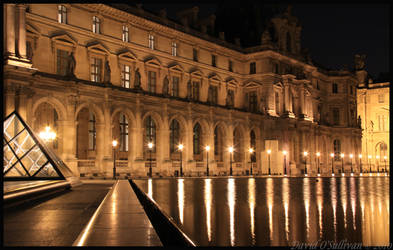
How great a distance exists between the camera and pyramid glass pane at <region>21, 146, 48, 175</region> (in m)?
20.6

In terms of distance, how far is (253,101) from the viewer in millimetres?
64375

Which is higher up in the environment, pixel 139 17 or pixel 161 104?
pixel 139 17

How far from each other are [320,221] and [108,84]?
3269 centimetres

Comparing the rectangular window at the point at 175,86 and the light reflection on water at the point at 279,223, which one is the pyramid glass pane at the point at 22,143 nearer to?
the light reflection on water at the point at 279,223

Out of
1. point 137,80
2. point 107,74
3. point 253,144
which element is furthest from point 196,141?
point 107,74

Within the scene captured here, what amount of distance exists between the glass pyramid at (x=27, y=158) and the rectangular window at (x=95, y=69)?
22208mm

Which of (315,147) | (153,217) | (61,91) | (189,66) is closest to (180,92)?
(189,66)

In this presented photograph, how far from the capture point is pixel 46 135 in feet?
110

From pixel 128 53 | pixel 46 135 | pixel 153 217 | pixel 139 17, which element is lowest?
pixel 153 217

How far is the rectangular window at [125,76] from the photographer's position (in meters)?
46.8

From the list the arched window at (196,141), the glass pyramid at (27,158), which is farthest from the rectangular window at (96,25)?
the glass pyramid at (27,158)

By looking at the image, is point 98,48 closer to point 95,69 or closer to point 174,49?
point 95,69

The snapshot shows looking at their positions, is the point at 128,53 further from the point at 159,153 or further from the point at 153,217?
the point at 153,217

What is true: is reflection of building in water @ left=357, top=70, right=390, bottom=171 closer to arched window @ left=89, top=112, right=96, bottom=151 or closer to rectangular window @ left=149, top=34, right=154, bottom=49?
rectangular window @ left=149, top=34, right=154, bottom=49
